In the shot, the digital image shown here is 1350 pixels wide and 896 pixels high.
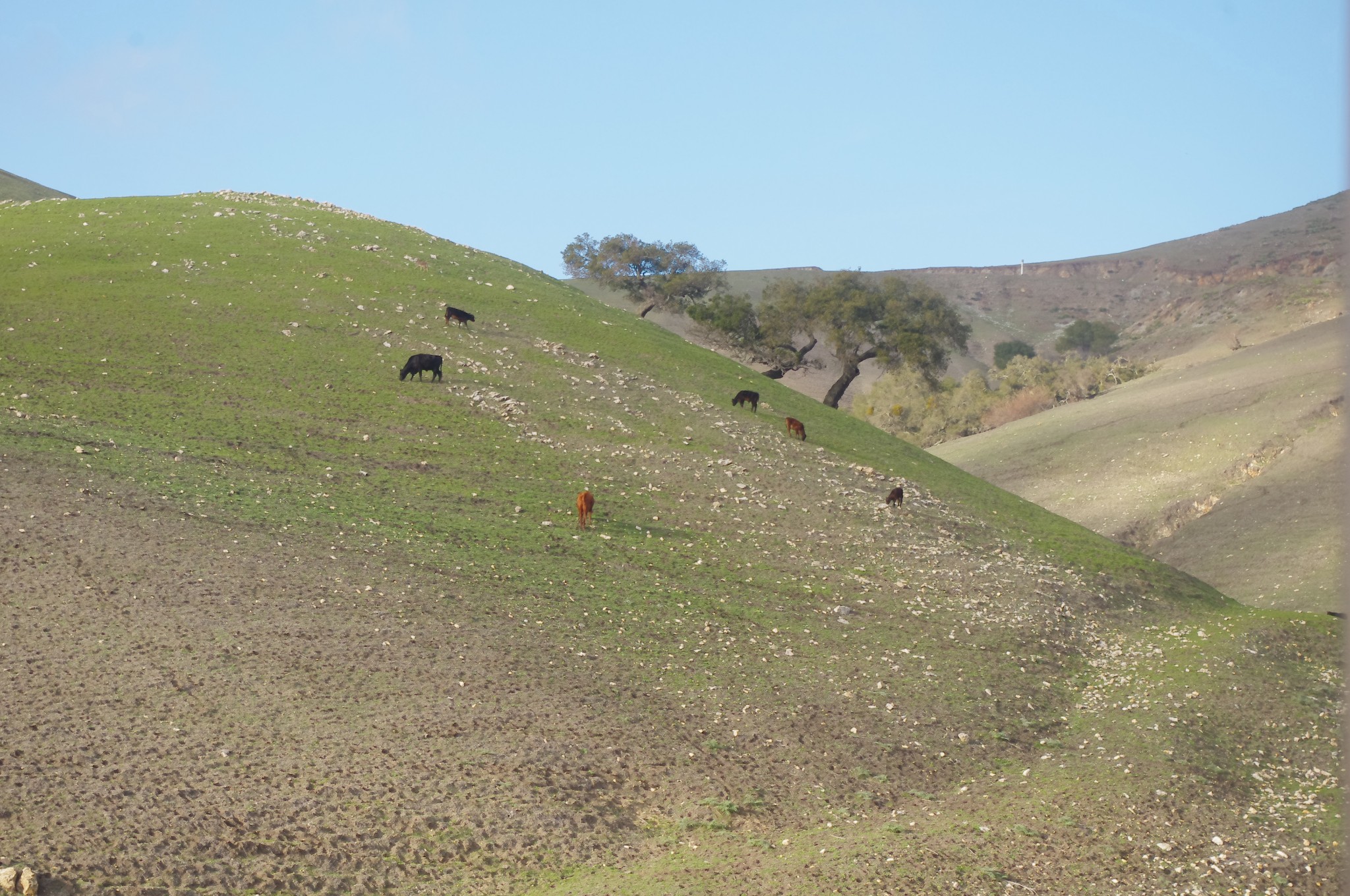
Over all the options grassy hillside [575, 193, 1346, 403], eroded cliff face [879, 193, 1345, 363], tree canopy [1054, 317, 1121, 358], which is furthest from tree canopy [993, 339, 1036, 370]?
eroded cliff face [879, 193, 1345, 363]

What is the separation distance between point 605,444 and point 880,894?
21038 mm

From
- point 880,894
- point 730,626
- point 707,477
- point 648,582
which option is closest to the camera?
point 880,894

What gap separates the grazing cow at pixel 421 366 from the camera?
34031 mm

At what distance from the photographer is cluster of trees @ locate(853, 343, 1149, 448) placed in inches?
3184

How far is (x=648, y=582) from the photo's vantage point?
872 inches

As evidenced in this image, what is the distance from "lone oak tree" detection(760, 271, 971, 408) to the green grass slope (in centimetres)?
663

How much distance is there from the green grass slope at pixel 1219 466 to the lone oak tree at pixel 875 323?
6630mm

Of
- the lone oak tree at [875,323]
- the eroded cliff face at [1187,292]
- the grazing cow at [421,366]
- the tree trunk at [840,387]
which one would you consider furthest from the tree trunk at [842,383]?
the eroded cliff face at [1187,292]

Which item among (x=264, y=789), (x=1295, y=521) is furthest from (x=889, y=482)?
(x=264, y=789)

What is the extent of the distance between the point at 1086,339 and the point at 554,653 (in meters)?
152

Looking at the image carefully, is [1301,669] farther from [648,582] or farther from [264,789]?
[264,789]

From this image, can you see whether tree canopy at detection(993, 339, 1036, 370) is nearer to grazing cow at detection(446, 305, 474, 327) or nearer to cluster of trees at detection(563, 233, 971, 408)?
cluster of trees at detection(563, 233, 971, 408)

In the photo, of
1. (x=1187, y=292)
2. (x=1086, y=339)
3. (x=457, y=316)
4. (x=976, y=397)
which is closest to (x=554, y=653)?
(x=457, y=316)

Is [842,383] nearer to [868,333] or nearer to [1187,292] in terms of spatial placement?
[868,333]
